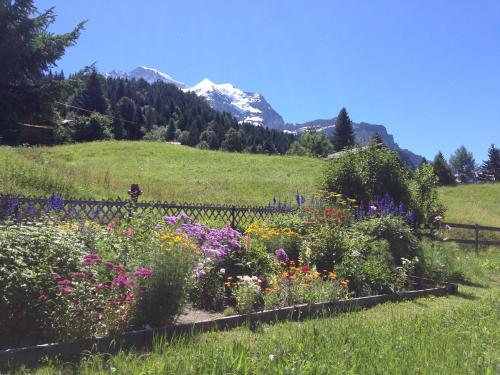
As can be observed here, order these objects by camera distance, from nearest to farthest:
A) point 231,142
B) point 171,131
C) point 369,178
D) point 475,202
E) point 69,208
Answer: point 69,208 < point 369,178 < point 475,202 < point 231,142 < point 171,131

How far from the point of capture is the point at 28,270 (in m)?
4.62

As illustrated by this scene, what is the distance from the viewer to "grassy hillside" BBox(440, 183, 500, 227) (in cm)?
2912

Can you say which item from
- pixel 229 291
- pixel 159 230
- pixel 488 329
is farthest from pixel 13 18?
pixel 488 329

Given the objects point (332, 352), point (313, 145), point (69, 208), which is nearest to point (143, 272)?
point (332, 352)

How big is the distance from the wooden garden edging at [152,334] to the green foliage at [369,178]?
637 cm

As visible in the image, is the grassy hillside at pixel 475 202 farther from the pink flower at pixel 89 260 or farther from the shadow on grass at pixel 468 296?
the pink flower at pixel 89 260

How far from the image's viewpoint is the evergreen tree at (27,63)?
40.0 feet

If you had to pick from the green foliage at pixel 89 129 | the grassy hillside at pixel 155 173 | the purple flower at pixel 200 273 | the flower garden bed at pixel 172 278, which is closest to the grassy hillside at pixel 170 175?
the grassy hillside at pixel 155 173

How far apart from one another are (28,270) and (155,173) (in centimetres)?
2715

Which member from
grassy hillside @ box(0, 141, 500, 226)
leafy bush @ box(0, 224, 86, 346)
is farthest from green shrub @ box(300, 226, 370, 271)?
grassy hillside @ box(0, 141, 500, 226)

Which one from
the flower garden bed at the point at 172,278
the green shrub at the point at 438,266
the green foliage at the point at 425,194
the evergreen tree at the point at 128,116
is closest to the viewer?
the flower garden bed at the point at 172,278

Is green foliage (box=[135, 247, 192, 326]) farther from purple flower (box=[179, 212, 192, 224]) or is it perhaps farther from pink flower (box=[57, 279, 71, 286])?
purple flower (box=[179, 212, 192, 224])

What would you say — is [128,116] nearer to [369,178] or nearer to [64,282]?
[369,178]

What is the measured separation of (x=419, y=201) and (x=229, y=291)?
9.90m
